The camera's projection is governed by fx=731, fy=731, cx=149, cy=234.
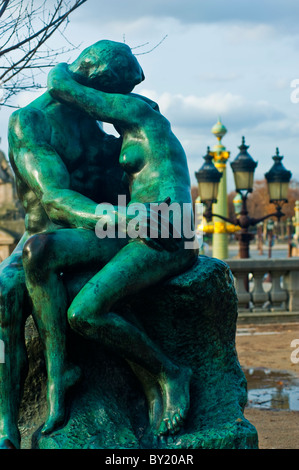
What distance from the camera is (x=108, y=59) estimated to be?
423 centimetres

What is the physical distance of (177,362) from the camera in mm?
3979

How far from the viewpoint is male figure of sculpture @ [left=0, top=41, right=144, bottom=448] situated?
3766 millimetres

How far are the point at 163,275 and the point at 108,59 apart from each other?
4.35ft

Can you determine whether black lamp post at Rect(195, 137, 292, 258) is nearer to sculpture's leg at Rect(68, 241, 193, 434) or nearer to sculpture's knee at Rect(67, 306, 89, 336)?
sculpture's leg at Rect(68, 241, 193, 434)

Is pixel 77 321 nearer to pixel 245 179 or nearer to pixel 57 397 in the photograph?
pixel 57 397

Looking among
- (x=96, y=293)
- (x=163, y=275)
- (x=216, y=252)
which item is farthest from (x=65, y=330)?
(x=216, y=252)

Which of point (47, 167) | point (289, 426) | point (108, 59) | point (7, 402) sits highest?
point (108, 59)

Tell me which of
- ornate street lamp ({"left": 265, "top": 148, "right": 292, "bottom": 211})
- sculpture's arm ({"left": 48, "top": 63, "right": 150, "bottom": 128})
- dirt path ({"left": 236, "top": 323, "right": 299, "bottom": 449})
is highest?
ornate street lamp ({"left": 265, "top": 148, "right": 292, "bottom": 211})

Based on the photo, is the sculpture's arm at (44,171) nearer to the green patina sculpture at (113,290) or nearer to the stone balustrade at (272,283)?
the green patina sculpture at (113,290)

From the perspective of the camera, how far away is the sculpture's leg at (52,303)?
144 inches

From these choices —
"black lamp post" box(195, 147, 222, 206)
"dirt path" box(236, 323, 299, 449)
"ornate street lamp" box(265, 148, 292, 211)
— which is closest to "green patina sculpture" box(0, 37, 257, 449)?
"dirt path" box(236, 323, 299, 449)

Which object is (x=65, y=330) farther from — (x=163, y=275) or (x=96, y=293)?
(x=163, y=275)
